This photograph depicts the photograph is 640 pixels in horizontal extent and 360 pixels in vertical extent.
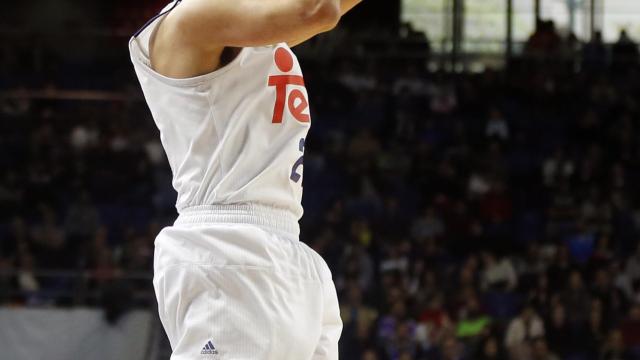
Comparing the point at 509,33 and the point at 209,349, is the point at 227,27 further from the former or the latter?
the point at 509,33

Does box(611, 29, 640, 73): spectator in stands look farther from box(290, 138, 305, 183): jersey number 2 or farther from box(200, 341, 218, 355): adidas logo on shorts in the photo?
box(200, 341, 218, 355): adidas logo on shorts

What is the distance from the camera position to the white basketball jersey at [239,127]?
3256mm

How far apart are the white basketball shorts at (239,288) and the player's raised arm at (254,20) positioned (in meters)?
0.50

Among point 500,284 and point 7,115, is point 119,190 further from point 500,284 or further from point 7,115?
point 500,284

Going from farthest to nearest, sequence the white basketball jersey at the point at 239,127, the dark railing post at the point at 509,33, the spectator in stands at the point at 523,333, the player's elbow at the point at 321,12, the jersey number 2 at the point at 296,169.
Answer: the dark railing post at the point at 509,33 < the spectator in stands at the point at 523,333 < the jersey number 2 at the point at 296,169 < the white basketball jersey at the point at 239,127 < the player's elbow at the point at 321,12

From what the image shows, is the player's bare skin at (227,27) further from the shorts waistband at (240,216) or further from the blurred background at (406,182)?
the blurred background at (406,182)

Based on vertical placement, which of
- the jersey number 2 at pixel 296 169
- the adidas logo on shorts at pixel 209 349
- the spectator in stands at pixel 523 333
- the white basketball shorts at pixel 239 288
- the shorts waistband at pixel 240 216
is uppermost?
the jersey number 2 at pixel 296 169

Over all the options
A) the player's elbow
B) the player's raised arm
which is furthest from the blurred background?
the player's elbow

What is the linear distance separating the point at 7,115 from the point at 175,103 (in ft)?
41.4

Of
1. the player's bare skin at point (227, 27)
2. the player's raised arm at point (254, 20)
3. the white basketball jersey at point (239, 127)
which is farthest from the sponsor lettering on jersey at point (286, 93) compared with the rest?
the player's raised arm at point (254, 20)

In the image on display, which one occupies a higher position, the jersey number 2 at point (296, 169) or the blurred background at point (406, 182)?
the jersey number 2 at point (296, 169)

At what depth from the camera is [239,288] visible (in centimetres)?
319

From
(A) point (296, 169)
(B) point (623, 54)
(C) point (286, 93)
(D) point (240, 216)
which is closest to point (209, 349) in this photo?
(D) point (240, 216)

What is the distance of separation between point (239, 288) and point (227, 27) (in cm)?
71
